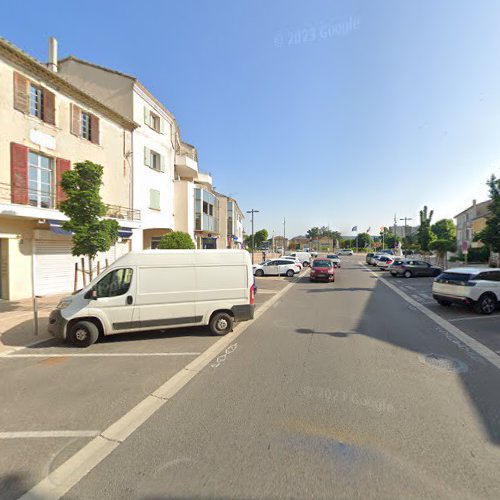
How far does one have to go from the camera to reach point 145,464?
2.81 metres

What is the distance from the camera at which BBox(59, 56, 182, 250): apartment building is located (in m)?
17.5

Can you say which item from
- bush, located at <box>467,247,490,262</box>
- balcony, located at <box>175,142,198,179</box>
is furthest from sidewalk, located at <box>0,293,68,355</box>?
bush, located at <box>467,247,490,262</box>

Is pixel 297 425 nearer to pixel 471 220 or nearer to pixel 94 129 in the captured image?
pixel 94 129

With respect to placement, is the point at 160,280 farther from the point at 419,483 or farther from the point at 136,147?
the point at 136,147

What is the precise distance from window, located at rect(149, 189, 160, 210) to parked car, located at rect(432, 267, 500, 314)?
16622 mm

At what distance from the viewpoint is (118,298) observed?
6523 mm

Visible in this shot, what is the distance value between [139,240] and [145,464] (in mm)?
16505

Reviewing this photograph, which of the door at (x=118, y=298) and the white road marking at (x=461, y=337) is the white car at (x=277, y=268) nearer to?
the white road marking at (x=461, y=337)

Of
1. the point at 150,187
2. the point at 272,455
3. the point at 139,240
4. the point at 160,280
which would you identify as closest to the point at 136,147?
the point at 150,187

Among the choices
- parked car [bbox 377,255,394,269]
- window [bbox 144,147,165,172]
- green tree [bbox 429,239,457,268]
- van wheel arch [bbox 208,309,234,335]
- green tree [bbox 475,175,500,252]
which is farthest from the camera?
green tree [bbox 429,239,457,268]

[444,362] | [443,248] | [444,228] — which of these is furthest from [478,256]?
[444,228]

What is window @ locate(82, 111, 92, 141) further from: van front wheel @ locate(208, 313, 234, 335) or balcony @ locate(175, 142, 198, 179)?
van front wheel @ locate(208, 313, 234, 335)

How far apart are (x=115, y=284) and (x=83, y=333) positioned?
1.23 meters

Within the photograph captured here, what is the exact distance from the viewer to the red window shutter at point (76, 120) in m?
13.9
